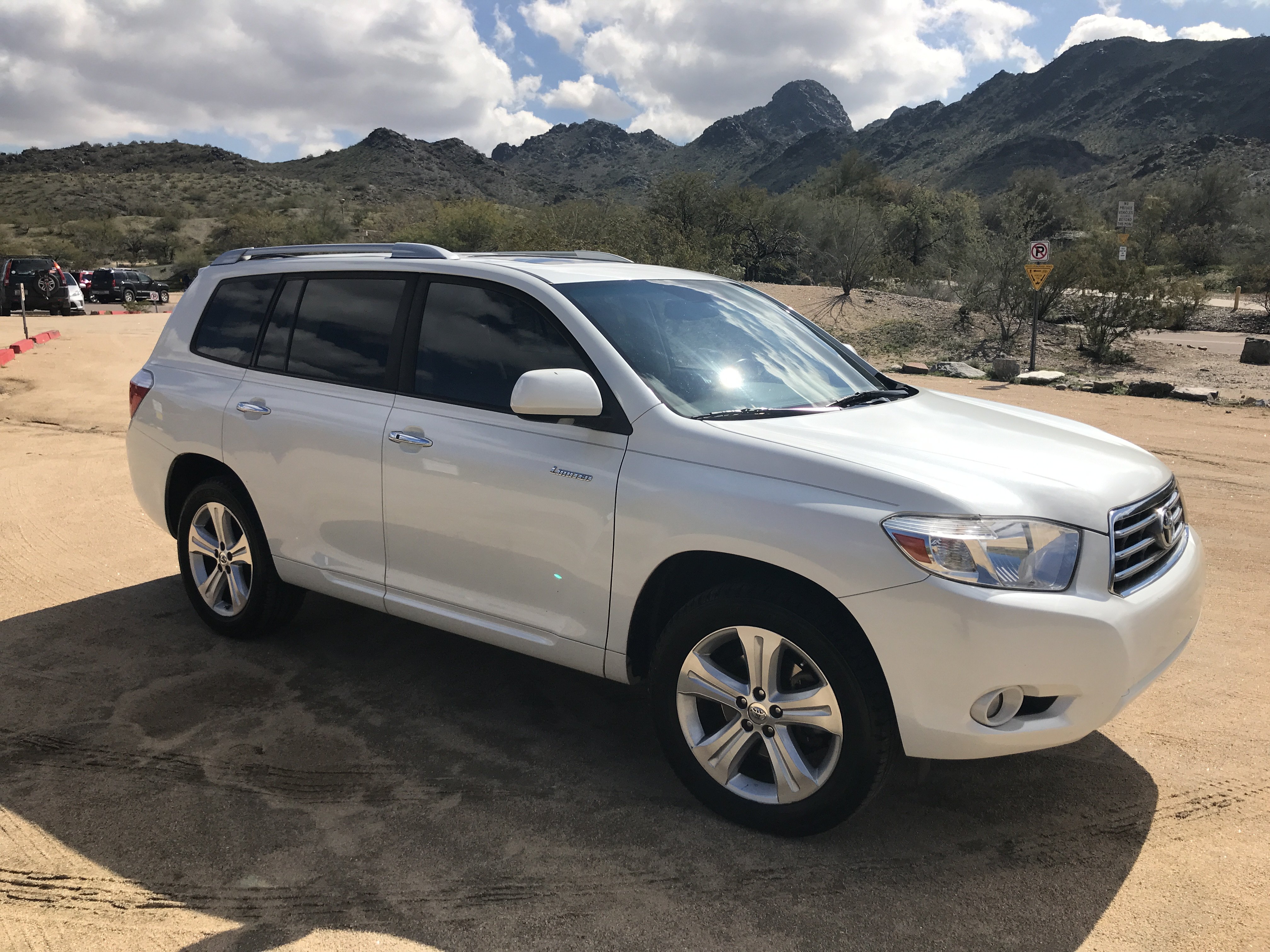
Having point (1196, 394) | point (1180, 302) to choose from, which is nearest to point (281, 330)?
point (1196, 394)

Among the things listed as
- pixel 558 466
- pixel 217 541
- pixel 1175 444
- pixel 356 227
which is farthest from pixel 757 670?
pixel 356 227

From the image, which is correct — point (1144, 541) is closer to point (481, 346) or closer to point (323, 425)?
point (481, 346)

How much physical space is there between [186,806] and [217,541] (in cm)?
178

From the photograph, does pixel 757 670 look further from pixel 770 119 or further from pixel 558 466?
pixel 770 119

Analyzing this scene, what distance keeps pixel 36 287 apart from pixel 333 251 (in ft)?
104

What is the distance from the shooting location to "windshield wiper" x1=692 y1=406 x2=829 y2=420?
331 cm

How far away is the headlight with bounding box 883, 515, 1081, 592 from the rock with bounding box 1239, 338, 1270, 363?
19.7 m

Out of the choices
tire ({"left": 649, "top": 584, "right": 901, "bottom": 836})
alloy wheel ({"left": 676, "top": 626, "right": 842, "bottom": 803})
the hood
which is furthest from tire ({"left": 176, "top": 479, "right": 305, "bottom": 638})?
the hood

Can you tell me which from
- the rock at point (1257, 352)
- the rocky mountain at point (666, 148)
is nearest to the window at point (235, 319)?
the rock at point (1257, 352)

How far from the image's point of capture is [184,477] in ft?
16.5

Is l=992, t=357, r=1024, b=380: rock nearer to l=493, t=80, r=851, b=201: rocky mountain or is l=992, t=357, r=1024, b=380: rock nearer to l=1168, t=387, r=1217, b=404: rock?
l=1168, t=387, r=1217, b=404: rock

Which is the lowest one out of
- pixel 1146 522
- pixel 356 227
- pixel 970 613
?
pixel 970 613

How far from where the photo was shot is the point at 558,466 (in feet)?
11.2

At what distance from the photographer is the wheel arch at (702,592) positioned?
291 cm
